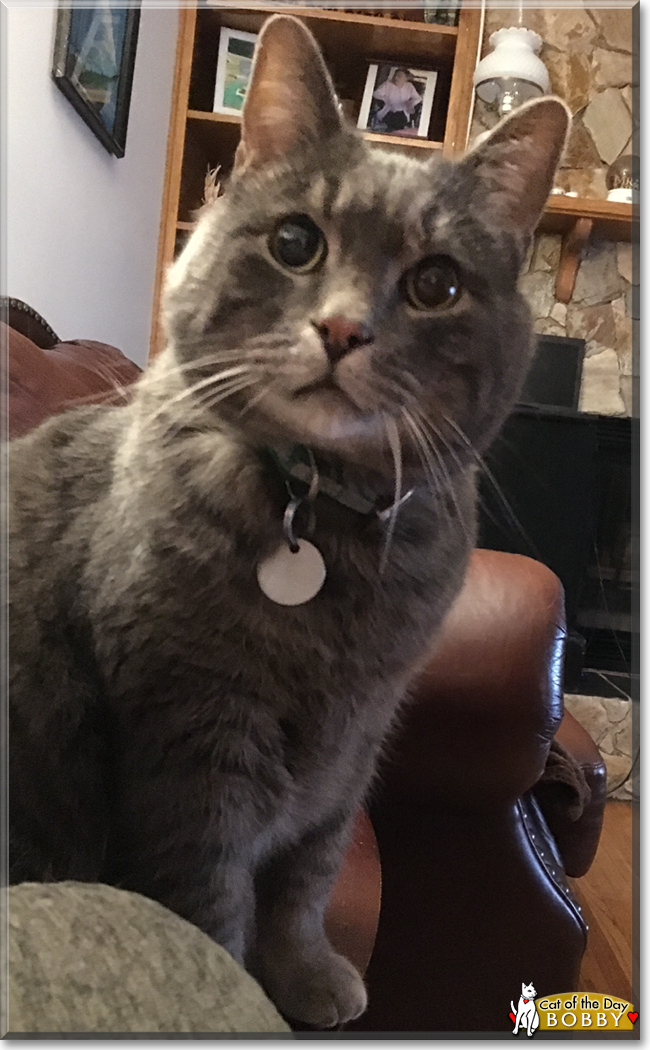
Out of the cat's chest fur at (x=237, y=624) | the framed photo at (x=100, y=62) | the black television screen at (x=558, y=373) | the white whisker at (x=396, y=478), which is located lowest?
the cat's chest fur at (x=237, y=624)

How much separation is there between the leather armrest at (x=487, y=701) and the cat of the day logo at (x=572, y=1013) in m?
0.22

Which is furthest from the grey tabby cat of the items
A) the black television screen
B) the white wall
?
the black television screen

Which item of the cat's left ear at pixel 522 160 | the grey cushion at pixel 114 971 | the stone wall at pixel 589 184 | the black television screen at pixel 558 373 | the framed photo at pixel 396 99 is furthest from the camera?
the black television screen at pixel 558 373

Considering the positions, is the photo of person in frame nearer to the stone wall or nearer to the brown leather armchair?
the stone wall

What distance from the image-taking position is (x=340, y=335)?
0.59 meters

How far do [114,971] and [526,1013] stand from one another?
0.57 meters

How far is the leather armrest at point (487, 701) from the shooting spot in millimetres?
934

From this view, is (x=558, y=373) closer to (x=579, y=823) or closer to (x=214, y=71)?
(x=214, y=71)

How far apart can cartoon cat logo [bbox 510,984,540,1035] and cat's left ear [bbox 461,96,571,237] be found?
74cm

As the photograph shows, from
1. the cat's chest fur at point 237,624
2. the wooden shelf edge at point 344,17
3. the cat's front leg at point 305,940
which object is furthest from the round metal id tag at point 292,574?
the wooden shelf edge at point 344,17

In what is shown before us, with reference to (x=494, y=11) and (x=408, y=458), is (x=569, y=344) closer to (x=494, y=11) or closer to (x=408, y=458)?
(x=494, y=11)

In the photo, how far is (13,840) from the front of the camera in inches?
26.0

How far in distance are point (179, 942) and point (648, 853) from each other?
0.54m

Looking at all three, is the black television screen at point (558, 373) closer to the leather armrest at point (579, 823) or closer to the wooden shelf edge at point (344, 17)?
the wooden shelf edge at point (344, 17)
